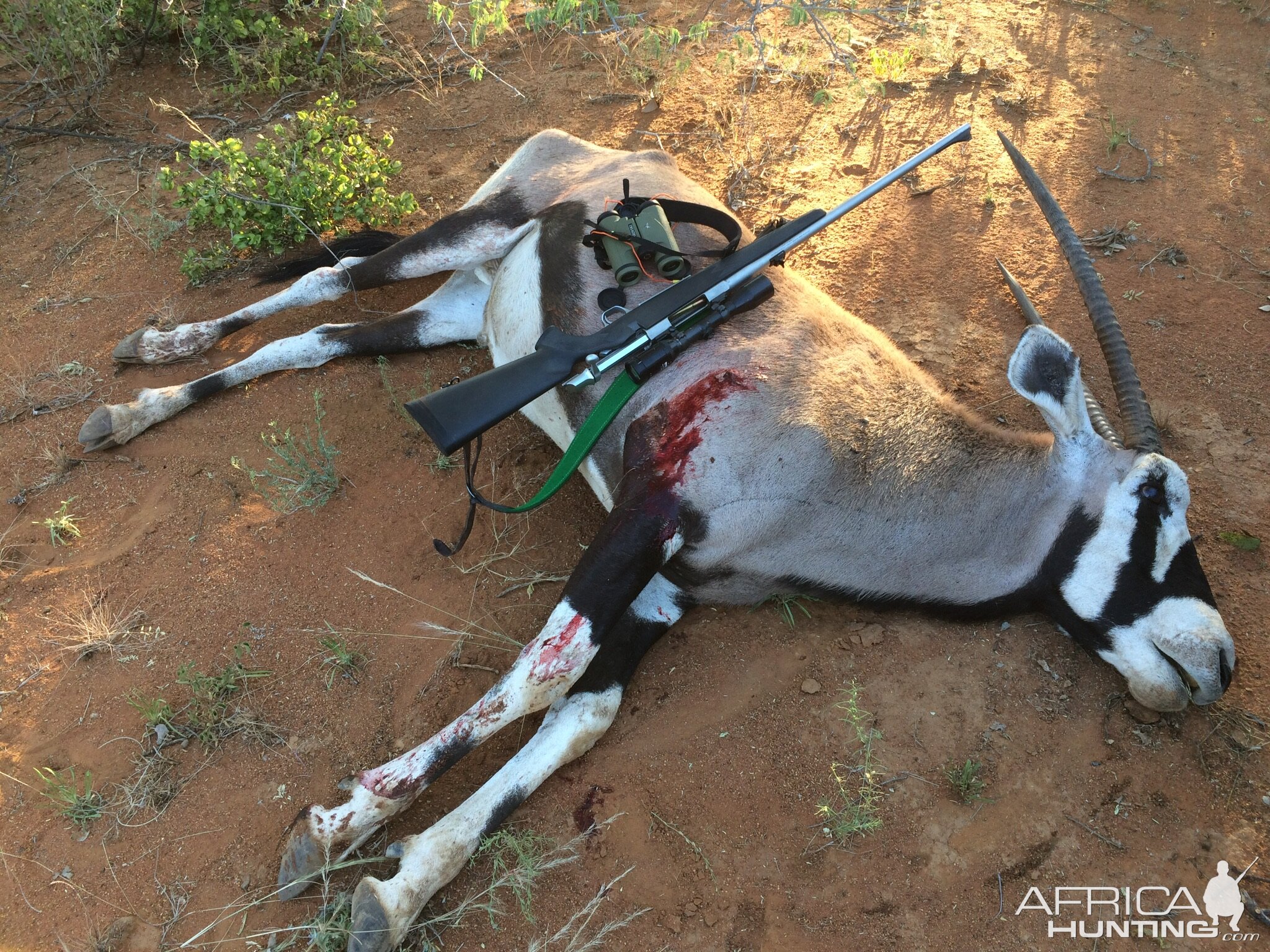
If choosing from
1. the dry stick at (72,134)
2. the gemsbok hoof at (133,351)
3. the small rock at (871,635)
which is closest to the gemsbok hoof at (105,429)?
the gemsbok hoof at (133,351)

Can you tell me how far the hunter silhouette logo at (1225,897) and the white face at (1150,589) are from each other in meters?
0.52

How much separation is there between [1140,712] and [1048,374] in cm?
128

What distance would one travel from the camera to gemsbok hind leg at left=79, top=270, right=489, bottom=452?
3.94 meters

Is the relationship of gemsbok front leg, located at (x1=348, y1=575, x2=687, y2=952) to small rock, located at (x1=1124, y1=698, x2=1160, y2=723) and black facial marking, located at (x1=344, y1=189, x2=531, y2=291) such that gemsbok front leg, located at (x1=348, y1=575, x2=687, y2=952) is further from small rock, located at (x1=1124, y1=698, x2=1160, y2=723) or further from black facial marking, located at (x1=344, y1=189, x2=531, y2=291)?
black facial marking, located at (x1=344, y1=189, x2=531, y2=291)

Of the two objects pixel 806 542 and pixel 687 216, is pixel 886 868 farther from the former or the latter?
pixel 687 216

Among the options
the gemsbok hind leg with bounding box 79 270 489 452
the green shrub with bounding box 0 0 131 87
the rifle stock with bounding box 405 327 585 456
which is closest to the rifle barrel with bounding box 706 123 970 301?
the rifle stock with bounding box 405 327 585 456

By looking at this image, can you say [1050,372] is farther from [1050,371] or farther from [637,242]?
[637,242]

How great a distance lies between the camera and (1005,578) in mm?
3180

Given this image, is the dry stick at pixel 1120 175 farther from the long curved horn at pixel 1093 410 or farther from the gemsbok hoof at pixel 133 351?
the gemsbok hoof at pixel 133 351

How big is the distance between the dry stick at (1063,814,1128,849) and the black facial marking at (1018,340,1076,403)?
1429mm

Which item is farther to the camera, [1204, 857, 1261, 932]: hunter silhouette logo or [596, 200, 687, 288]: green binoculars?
[596, 200, 687, 288]: green binoculars

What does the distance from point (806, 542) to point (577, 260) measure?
1593 mm

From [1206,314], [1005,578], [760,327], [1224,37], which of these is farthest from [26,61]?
[1224,37]

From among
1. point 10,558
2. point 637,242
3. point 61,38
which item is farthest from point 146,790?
point 61,38
